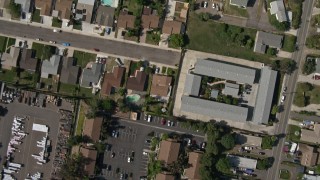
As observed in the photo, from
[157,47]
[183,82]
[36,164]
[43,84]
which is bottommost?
[36,164]

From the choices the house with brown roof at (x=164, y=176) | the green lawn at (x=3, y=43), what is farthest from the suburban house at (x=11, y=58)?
the house with brown roof at (x=164, y=176)

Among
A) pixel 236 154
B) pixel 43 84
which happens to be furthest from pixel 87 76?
pixel 236 154

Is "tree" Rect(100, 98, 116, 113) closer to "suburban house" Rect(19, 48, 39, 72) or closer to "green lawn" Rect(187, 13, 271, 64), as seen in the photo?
"suburban house" Rect(19, 48, 39, 72)

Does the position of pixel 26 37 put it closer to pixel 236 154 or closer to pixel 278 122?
pixel 236 154

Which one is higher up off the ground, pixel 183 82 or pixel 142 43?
pixel 142 43

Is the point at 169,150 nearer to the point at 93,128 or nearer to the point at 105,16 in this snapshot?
the point at 93,128

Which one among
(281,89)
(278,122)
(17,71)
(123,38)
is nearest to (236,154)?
(278,122)

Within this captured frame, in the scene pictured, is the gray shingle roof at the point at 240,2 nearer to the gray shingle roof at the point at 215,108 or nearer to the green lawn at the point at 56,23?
the gray shingle roof at the point at 215,108
